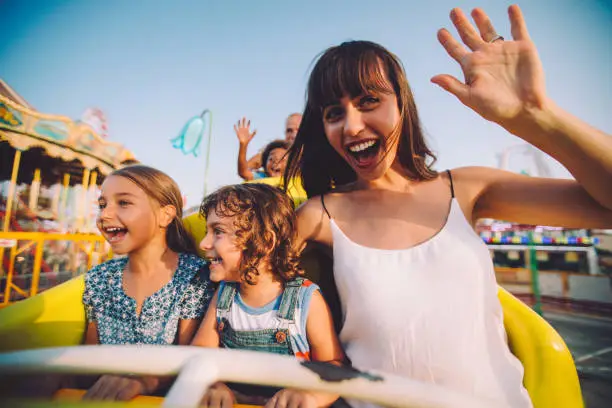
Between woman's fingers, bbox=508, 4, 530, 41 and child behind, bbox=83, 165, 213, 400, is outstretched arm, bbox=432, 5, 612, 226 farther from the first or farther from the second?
child behind, bbox=83, 165, 213, 400

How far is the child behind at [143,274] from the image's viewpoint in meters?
1.03

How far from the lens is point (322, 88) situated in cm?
88

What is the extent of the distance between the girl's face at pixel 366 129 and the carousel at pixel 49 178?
573cm

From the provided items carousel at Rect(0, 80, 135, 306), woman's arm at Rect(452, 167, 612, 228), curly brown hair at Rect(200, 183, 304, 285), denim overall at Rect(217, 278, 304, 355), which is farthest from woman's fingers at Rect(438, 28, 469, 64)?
carousel at Rect(0, 80, 135, 306)

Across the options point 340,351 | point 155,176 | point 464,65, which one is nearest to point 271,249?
point 340,351

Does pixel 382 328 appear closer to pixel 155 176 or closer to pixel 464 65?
pixel 464 65

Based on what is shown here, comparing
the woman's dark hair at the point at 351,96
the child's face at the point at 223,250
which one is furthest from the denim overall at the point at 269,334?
the woman's dark hair at the point at 351,96

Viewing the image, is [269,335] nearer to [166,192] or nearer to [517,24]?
[166,192]

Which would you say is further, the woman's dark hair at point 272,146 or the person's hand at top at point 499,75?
the woman's dark hair at point 272,146

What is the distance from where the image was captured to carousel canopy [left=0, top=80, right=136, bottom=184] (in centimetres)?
587

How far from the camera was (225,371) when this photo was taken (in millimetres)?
441

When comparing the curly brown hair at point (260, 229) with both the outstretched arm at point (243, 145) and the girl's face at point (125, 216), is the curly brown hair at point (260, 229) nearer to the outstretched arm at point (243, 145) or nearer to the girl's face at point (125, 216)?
the girl's face at point (125, 216)

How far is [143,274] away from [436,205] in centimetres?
99

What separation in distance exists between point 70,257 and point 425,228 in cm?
924
